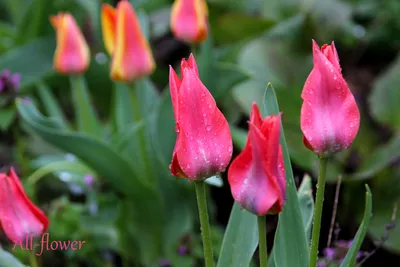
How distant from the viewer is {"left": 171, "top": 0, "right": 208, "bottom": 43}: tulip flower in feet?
3.61

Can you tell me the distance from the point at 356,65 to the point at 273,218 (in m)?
0.82

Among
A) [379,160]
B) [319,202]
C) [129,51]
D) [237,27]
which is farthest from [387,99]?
Result: [319,202]

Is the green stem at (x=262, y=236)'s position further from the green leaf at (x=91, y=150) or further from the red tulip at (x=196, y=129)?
the green leaf at (x=91, y=150)

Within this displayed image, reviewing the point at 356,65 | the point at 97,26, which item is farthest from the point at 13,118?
the point at 356,65

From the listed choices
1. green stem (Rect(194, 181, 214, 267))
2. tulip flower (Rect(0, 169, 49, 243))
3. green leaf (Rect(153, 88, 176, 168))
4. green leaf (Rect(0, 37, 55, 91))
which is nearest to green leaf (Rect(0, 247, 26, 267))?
tulip flower (Rect(0, 169, 49, 243))

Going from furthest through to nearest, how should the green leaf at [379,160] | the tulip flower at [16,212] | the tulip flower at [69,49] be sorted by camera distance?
the green leaf at [379,160] → the tulip flower at [69,49] → the tulip flower at [16,212]

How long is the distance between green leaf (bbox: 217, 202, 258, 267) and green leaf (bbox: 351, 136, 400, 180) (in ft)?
2.07

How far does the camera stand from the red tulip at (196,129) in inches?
20.3

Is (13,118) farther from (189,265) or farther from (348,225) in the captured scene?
(348,225)

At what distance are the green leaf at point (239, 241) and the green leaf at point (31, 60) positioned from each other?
0.98 metres

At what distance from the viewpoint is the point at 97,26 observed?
1588 mm

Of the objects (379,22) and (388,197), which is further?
(379,22)

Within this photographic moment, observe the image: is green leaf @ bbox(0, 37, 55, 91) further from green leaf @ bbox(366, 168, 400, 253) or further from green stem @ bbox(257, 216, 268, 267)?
green stem @ bbox(257, 216, 268, 267)

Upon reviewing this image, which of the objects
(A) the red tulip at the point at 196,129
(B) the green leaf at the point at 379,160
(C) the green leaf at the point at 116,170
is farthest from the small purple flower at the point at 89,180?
(A) the red tulip at the point at 196,129
